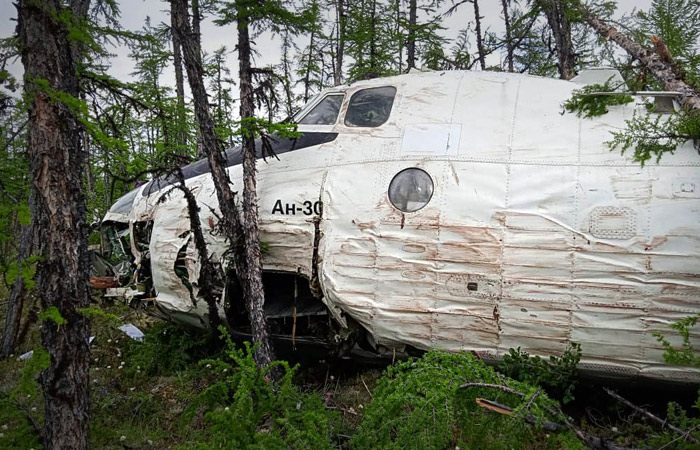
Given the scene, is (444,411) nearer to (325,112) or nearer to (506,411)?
(506,411)

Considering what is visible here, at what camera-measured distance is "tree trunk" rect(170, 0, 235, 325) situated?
5641 mm

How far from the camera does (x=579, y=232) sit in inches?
190

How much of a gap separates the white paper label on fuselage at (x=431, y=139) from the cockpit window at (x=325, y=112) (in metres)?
1.19

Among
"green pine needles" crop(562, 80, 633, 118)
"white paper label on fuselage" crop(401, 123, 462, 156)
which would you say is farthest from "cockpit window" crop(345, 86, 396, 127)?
"green pine needles" crop(562, 80, 633, 118)

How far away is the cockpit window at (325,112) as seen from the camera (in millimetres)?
6379

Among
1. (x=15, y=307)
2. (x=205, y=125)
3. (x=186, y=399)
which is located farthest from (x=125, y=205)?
(x=186, y=399)

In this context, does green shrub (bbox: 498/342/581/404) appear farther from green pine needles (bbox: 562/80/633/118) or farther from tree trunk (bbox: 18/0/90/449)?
tree trunk (bbox: 18/0/90/449)

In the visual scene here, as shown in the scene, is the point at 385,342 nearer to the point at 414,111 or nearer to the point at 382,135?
the point at 382,135

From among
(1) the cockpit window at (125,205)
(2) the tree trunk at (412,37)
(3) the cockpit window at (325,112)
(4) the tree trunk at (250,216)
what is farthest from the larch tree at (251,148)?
(2) the tree trunk at (412,37)

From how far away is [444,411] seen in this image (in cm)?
308

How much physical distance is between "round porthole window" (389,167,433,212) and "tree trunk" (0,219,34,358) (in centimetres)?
674

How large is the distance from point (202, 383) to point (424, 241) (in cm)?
409

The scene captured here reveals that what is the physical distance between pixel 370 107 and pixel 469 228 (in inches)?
89.4

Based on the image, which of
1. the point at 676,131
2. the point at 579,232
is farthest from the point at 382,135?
the point at 676,131
